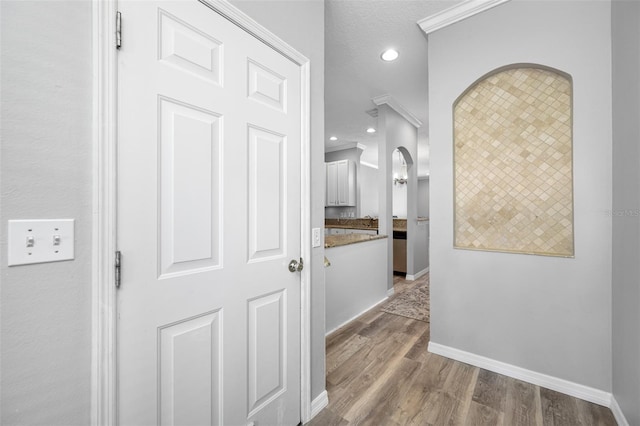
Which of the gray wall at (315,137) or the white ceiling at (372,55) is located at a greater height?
the white ceiling at (372,55)

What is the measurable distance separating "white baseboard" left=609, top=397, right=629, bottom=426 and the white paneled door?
177 centimetres

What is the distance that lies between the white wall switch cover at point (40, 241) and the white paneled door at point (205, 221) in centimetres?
13

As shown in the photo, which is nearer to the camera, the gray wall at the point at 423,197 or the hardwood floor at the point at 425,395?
the hardwood floor at the point at 425,395

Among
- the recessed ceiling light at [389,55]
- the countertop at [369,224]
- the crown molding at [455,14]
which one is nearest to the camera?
the crown molding at [455,14]

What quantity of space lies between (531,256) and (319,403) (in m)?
1.72

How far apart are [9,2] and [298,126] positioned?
102 cm

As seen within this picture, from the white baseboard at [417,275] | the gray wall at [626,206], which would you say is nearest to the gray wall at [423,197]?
the white baseboard at [417,275]

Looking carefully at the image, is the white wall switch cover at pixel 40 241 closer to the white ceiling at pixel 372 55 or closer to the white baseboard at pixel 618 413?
the white ceiling at pixel 372 55

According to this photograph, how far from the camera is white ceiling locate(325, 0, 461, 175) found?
2043 mm

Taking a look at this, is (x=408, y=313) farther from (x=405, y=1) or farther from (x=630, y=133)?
(x=405, y=1)

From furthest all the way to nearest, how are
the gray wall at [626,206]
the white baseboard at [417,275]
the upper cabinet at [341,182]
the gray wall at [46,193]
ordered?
1. the upper cabinet at [341,182]
2. the white baseboard at [417,275]
3. the gray wall at [626,206]
4. the gray wall at [46,193]

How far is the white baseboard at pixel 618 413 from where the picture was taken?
4.67ft

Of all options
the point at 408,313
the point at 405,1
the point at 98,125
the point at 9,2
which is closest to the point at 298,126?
the point at 98,125

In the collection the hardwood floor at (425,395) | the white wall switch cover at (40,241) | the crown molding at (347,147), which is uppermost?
the crown molding at (347,147)
